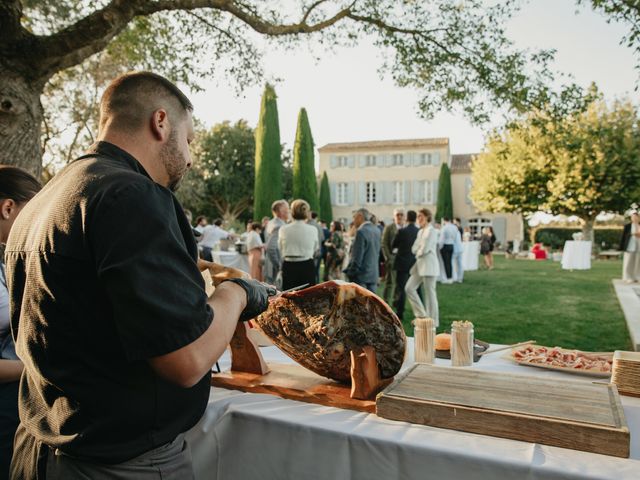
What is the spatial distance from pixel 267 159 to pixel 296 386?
2527 cm

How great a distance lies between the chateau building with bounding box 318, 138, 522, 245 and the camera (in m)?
41.8

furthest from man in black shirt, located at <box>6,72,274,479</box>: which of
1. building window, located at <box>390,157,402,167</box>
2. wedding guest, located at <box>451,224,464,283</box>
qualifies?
building window, located at <box>390,157,402,167</box>

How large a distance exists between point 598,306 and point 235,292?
10156 mm

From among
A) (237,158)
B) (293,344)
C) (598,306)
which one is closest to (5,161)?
(293,344)

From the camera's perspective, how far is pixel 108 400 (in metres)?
1.08

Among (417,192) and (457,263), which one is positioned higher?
(417,192)

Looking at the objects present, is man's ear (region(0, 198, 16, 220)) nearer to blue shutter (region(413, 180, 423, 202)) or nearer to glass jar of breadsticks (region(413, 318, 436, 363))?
glass jar of breadsticks (region(413, 318, 436, 363))

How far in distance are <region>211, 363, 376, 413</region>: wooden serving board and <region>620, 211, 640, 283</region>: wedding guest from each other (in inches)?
466

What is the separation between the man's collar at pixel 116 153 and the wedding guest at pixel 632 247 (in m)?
12.8

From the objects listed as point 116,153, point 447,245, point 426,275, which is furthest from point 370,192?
point 116,153

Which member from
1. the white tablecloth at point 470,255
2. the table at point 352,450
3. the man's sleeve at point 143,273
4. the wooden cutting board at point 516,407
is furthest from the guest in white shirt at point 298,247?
the white tablecloth at point 470,255

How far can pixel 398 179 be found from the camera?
4275cm

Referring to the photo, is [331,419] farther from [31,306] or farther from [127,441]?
[31,306]

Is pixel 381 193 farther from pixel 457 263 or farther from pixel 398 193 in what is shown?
pixel 457 263
